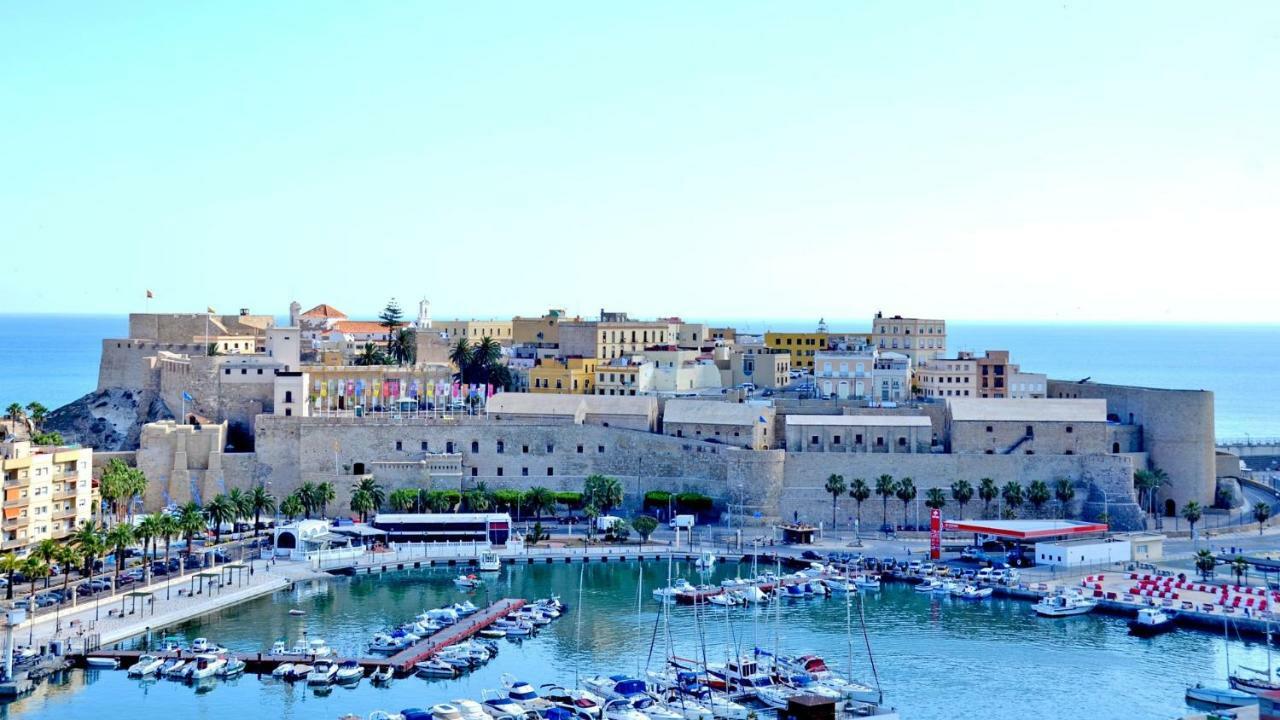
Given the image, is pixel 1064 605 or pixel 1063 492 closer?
pixel 1064 605

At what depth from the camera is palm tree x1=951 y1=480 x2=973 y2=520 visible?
204 feet

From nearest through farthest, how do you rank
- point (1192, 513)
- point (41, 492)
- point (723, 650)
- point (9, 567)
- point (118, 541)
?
point (723, 650), point (9, 567), point (118, 541), point (41, 492), point (1192, 513)

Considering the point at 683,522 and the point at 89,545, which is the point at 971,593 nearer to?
the point at 683,522

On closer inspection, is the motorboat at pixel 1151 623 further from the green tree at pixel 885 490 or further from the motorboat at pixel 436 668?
the motorboat at pixel 436 668

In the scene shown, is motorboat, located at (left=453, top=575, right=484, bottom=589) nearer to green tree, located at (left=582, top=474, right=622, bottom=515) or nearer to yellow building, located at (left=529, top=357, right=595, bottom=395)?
green tree, located at (left=582, top=474, right=622, bottom=515)

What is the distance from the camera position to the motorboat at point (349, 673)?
135 ft

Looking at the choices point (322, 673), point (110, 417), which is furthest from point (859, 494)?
point (110, 417)

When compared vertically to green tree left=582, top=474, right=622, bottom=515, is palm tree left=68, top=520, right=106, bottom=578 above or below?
below

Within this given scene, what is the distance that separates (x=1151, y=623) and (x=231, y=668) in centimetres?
2815

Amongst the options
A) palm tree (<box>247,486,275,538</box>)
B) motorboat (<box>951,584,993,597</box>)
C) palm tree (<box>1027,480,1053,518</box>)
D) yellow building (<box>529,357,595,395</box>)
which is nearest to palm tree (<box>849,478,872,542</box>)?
palm tree (<box>1027,480,1053,518</box>)

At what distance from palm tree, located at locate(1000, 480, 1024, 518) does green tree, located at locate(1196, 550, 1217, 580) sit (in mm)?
9577

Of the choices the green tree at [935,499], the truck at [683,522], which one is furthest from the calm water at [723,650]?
the green tree at [935,499]

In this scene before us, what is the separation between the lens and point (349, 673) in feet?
136

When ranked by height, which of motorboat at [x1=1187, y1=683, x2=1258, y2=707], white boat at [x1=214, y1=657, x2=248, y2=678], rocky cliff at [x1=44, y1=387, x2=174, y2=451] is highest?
rocky cliff at [x1=44, y1=387, x2=174, y2=451]
